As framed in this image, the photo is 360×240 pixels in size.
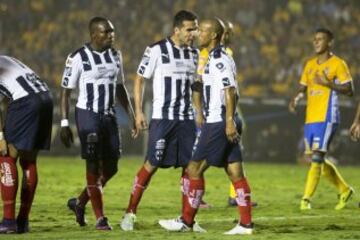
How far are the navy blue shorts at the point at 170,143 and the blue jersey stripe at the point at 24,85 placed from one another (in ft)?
4.30

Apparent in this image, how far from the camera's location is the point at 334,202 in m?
13.8

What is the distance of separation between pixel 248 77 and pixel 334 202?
11.2 m

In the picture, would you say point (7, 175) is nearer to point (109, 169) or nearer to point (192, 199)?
point (109, 169)

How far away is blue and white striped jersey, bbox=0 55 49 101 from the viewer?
984cm

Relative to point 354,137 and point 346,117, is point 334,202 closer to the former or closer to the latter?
point 354,137

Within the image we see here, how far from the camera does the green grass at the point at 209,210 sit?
9.74m

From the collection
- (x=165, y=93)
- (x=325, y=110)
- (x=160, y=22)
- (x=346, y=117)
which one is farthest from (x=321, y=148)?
(x=160, y=22)

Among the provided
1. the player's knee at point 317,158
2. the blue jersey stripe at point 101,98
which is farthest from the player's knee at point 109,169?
the player's knee at point 317,158

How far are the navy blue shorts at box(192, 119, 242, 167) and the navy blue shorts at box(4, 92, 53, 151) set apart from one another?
1593mm

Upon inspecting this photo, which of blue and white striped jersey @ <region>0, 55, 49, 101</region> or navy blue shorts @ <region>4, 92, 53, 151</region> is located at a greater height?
blue and white striped jersey @ <region>0, 55, 49, 101</region>

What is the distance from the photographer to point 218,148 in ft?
31.6

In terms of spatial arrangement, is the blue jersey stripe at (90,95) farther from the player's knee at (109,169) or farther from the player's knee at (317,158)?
the player's knee at (317,158)

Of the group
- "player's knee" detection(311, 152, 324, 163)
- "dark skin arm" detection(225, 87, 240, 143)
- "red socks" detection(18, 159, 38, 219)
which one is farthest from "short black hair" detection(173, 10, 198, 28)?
"player's knee" detection(311, 152, 324, 163)

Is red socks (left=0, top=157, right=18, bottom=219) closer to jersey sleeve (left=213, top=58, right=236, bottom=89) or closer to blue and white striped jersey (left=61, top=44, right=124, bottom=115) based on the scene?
blue and white striped jersey (left=61, top=44, right=124, bottom=115)
